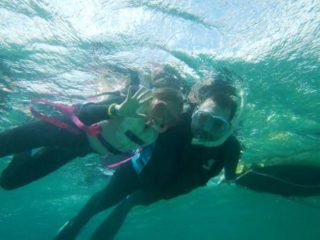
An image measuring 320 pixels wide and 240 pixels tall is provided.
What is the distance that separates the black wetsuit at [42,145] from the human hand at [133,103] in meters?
0.51

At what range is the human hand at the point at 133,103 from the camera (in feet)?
19.3

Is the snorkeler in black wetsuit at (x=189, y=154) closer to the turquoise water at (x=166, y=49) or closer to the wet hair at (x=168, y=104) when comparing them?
the wet hair at (x=168, y=104)

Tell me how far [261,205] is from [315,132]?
30.8 metres

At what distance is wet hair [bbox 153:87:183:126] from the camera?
6207 mm

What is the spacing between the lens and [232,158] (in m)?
8.45

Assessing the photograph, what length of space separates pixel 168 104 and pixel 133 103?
0.81 meters

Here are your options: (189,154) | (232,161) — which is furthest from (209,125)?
(232,161)

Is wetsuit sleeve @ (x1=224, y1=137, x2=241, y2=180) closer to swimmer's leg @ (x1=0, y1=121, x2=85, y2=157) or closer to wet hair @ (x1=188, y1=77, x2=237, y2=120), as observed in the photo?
wet hair @ (x1=188, y1=77, x2=237, y2=120)

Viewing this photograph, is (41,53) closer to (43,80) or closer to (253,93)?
(43,80)

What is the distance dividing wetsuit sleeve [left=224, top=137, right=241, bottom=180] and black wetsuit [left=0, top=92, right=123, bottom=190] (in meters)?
3.04

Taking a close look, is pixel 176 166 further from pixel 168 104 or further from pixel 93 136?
pixel 93 136

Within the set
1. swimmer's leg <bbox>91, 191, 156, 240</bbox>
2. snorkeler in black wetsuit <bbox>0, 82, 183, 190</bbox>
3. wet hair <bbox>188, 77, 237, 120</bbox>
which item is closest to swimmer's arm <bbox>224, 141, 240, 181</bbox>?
wet hair <bbox>188, 77, 237, 120</bbox>

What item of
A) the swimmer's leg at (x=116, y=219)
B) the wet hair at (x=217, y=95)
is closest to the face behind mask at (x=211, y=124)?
the wet hair at (x=217, y=95)

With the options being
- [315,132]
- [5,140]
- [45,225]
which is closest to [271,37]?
[5,140]
